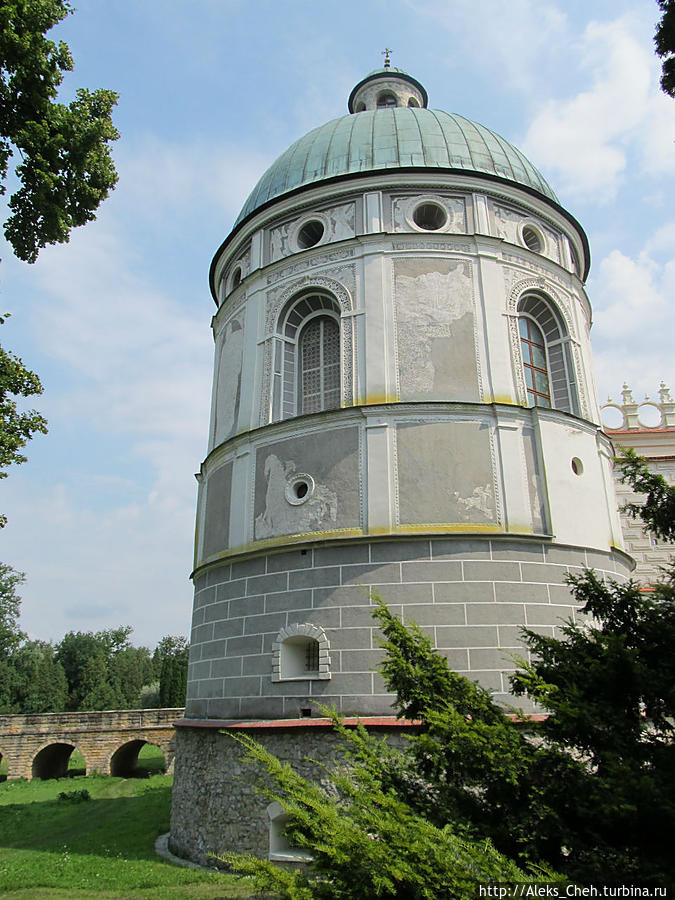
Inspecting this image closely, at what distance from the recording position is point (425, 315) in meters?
13.6

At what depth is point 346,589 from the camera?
11.9 m

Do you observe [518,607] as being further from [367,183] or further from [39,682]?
[39,682]

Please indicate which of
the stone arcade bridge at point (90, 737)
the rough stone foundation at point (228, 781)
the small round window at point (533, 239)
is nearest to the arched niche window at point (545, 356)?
the small round window at point (533, 239)

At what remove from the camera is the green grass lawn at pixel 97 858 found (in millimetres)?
10672

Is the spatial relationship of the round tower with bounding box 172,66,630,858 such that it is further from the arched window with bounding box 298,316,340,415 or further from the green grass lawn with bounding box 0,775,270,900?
the green grass lawn with bounding box 0,775,270,900

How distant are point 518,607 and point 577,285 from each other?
8097 mm

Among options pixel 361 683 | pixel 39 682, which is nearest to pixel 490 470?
pixel 361 683

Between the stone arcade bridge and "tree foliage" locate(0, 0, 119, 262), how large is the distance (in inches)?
1218

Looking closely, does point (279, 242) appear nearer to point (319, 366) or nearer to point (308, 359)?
point (308, 359)

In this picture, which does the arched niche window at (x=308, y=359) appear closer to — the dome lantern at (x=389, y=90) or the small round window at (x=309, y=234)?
the small round window at (x=309, y=234)

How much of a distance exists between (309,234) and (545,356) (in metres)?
5.96

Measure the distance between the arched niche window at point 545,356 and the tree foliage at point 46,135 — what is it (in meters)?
8.91

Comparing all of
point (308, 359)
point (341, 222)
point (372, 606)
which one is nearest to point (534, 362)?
point (308, 359)

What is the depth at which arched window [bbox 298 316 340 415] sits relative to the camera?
14.3 meters
